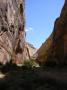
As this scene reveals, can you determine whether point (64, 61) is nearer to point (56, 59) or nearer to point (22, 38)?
point (56, 59)

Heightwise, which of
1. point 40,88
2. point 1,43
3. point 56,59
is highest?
point 1,43

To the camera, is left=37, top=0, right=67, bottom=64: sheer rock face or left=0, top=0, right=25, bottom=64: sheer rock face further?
left=37, top=0, right=67, bottom=64: sheer rock face

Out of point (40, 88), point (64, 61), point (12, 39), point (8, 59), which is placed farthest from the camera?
point (12, 39)

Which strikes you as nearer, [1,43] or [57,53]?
[1,43]

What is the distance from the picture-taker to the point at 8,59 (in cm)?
4306

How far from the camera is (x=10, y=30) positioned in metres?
45.0

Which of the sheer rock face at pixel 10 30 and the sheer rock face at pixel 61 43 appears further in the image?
the sheer rock face at pixel 61 43

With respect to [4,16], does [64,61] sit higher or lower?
lower

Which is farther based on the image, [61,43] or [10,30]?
[10,30]

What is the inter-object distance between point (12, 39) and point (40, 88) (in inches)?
1061

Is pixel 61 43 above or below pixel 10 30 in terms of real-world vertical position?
below

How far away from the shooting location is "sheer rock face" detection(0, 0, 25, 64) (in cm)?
4162

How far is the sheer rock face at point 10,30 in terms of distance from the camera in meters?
41.6

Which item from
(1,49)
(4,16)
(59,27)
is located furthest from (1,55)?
(59,27)
